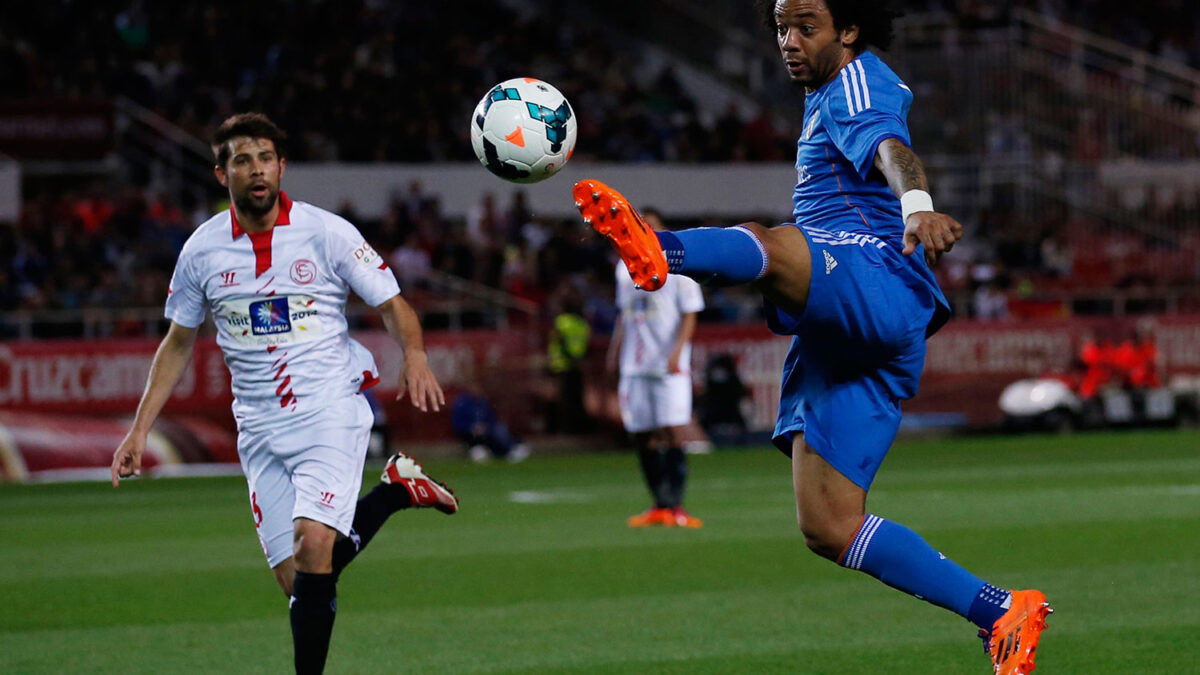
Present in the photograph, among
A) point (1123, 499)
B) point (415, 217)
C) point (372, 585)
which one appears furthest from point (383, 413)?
point (372, 585)

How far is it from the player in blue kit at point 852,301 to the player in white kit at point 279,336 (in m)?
1.52

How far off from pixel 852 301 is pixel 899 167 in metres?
0.42

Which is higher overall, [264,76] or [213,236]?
[264,76]

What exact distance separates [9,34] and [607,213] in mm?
22223

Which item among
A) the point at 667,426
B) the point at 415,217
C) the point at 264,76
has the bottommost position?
the point at 667,426

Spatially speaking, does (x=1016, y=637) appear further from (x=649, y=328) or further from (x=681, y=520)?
(x=649, y=328)

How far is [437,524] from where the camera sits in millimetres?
13078

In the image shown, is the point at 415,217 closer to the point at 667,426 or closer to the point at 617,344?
the point at 617,344

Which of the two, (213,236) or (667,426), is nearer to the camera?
(213,236)

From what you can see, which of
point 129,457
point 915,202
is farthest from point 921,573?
point 129,457

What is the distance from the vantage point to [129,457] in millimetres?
6051

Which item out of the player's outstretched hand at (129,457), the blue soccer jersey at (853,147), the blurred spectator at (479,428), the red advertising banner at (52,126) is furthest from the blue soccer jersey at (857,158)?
the red advertising banner at (52,126)

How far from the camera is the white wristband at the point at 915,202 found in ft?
14.9

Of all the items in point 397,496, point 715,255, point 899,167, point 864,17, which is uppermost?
point 864,17
